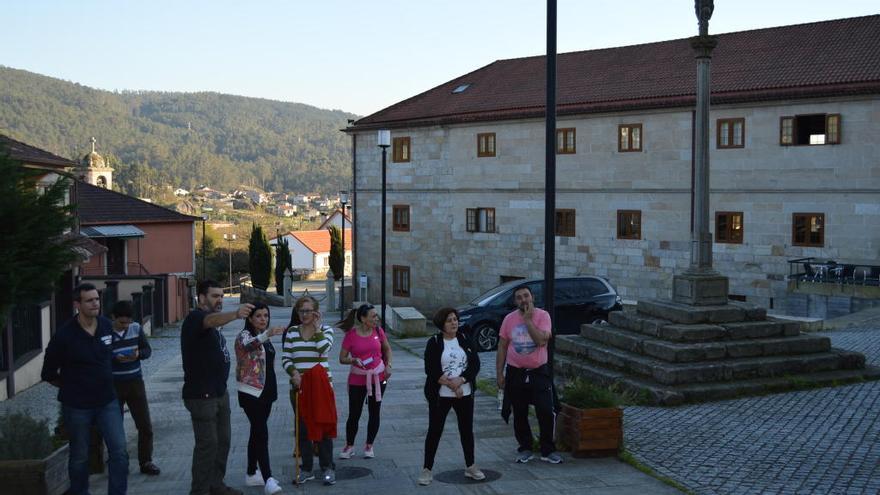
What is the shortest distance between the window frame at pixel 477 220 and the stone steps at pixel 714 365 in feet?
63.8

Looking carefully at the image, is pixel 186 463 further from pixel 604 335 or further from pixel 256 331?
pixel 604 335

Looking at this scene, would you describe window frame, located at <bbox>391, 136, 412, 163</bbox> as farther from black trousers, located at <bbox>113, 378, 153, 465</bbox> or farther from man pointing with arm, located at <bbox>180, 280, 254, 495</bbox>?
man pointing with arm, located at <bbox>180, 280, 254, 495</bbox>

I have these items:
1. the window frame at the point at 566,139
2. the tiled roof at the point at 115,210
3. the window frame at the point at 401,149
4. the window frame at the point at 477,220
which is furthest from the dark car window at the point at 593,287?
the tiled roof at the point at 115,210

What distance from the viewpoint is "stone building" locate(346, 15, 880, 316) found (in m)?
25.1

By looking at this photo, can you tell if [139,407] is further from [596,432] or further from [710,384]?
[710,384]

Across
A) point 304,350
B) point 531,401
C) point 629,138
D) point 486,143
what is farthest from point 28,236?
point 486,143

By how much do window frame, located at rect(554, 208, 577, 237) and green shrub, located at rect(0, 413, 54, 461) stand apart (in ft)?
80.7

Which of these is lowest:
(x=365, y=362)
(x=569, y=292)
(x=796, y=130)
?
(x=569, y=292)

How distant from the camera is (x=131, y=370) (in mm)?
8422

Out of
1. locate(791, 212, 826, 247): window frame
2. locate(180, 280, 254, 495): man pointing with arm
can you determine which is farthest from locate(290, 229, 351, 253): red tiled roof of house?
locate(180, 280, 254, 495): man pointing with arm

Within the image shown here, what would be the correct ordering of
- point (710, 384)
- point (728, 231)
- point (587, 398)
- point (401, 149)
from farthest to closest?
point (401, 149) → point (728, 231) → point (710, 384) → point (587, 398)

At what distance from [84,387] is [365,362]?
2619 mm

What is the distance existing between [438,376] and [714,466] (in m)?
2.75

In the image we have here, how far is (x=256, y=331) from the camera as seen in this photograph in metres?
7.59
